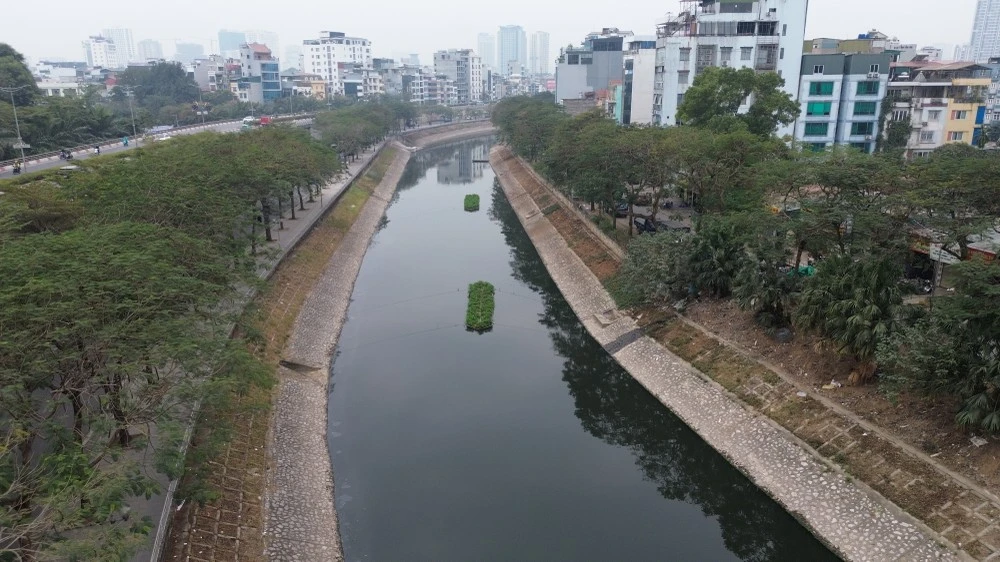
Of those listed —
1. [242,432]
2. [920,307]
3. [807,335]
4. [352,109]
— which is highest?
[352,109]

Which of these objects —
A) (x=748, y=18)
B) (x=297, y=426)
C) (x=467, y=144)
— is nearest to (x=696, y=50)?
(x=748, y=18)

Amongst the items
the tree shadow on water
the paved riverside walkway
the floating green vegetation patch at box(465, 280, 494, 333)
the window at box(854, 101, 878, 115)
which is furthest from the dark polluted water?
the window at box(854, 101, 878, 115)

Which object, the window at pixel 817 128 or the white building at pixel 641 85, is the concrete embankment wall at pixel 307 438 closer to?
the window at pixel 817 128

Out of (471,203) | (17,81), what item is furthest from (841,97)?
(17,81)

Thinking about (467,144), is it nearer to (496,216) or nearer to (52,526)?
(496,216)

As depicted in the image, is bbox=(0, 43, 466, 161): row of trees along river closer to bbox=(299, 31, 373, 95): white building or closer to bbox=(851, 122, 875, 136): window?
bbox=(299, 31, 373, 95): white building

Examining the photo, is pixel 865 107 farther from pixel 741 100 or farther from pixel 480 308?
A: pixel 480 308
